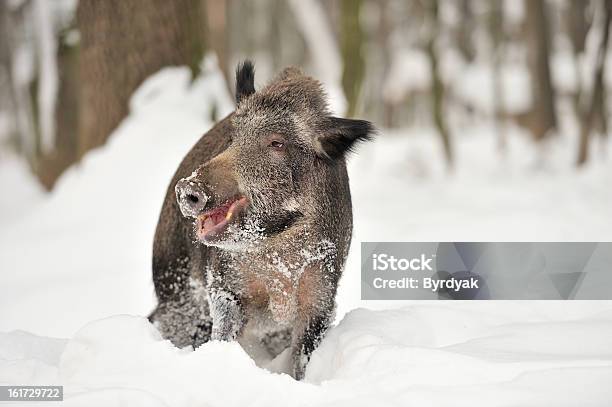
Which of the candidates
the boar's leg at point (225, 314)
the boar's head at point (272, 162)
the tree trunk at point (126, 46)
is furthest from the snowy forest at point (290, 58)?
the boar's leg at point (225, 314)

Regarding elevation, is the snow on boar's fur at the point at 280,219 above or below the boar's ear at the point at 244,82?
below

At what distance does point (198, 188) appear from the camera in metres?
3.29

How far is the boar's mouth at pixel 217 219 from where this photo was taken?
345 centimetres

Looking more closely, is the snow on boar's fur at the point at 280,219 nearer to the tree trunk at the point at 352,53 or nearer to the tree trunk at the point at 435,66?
the tree trunk at the point at 352,53

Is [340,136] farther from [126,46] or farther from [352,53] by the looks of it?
[352,53]

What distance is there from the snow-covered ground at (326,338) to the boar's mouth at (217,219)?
544mm

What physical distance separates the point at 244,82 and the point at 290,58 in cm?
3074

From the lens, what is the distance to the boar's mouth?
11.3 ft

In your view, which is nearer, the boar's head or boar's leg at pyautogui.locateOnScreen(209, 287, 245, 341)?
the boar's head

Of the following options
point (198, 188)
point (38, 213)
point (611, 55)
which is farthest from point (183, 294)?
point (611, 55)

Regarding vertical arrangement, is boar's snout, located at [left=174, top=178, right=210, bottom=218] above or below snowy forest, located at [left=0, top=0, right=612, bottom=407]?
above

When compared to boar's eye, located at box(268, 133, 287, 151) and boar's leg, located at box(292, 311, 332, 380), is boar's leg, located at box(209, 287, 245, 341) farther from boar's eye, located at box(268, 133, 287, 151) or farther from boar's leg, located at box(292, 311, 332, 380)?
boar's eye, located at box(268, 133, 287, 151)

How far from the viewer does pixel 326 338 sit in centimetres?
380

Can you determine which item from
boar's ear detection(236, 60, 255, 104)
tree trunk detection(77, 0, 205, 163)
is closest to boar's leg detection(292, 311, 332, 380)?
boar's ear detection(236, 60, 255, 104)
